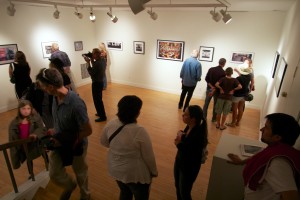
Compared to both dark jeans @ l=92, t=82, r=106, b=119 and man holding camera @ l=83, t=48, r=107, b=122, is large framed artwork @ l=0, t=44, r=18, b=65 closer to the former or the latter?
man holding camera @ l=83, t=48, r=107, b=122

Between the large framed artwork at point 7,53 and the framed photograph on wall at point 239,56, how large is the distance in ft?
19.4

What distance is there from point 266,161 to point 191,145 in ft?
2.37

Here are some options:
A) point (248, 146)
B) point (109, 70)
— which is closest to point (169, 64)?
point (109, 70)

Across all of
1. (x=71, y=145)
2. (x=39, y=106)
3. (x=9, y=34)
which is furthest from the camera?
(x=9, y=34)

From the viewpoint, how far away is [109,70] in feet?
26.0

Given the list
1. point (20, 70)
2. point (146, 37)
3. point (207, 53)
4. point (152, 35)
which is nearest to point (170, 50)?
point (152, 35)

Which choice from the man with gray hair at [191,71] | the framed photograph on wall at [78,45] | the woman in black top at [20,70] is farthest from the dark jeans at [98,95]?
the framed photograph on wall at [78,45]

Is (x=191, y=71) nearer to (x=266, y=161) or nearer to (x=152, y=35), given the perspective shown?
(x=152, y=35)

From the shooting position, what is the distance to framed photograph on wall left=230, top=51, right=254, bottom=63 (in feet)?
18.1

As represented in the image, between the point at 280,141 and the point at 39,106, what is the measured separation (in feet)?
10.2

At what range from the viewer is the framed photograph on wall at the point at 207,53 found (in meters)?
5.95

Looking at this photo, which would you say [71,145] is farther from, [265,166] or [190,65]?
[190,65]

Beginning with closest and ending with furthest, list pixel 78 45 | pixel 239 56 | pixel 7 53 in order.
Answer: pixel 7 53, pixel 239 56, pixel 78 45

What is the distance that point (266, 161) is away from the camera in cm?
122
